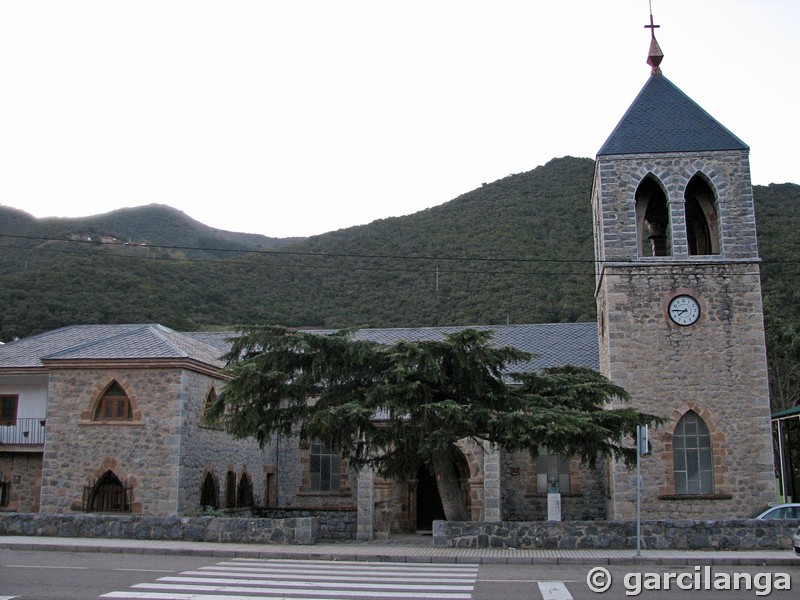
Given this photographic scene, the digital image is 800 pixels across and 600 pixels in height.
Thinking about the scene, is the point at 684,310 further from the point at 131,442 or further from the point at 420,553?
the point at 131,442

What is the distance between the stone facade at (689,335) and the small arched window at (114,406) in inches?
546

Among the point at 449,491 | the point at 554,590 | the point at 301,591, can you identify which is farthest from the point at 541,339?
the point at 301,591

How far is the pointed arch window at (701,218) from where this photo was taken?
23292 mm

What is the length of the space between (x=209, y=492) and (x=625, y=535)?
13.0 m

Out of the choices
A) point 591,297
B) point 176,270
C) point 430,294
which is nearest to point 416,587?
point 591,297

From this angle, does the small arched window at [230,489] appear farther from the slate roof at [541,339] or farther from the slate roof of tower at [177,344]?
the slate roof at [541,339]

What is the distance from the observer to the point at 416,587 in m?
12.6

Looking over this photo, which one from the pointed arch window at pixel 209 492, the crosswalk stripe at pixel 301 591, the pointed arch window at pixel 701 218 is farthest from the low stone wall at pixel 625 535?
the pointed arch window at pixel 209 492

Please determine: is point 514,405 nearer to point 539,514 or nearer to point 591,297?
point 539,514

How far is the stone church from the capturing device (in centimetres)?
2158

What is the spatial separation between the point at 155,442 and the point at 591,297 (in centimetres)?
3150

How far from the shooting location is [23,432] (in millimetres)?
25750

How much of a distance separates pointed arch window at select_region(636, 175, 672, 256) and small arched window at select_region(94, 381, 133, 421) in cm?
1592

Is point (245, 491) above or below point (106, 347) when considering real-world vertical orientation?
below
